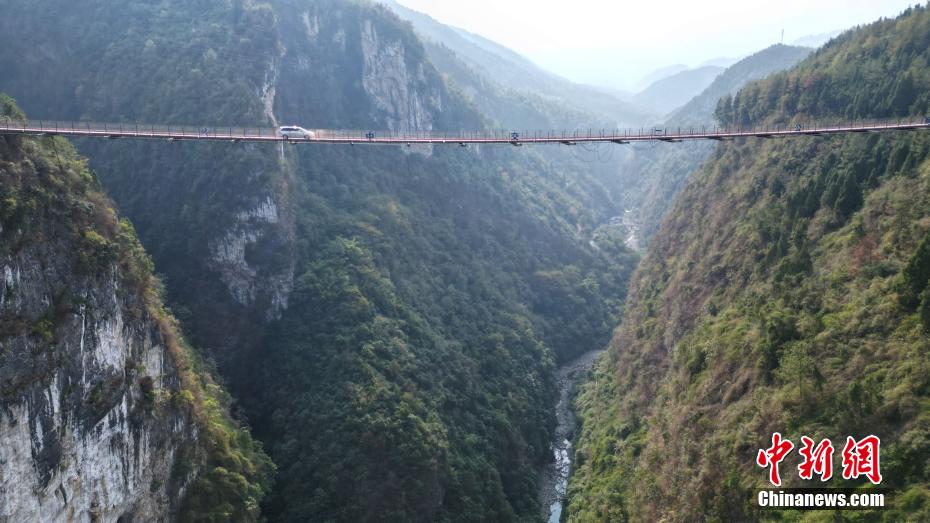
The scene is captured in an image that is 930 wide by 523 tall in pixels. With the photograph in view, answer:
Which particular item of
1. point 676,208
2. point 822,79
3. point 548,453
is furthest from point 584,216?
point 548,453

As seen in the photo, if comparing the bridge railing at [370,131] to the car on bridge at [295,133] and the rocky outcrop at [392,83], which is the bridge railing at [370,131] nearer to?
the car on bridge at [295,133]

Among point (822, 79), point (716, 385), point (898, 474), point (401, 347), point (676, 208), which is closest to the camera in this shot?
point (898, 474)

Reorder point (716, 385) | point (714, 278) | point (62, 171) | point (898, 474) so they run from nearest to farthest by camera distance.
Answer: point (898, 474), point (62, 171), point (716, 385), point (714, 278)

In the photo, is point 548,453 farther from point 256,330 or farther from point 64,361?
point 64,361

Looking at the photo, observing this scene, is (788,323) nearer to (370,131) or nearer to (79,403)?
(370,131)

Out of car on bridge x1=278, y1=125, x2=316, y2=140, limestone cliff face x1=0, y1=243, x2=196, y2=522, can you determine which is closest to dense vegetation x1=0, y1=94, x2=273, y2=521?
limestone cliff face x1=0, y1=243, x2=196, y2=522

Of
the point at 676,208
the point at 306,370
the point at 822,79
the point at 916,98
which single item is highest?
the point at 822,79

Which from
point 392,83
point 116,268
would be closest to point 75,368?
point 116,268
